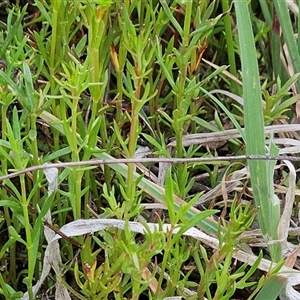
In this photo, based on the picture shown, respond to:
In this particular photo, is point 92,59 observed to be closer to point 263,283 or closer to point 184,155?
point 184,155

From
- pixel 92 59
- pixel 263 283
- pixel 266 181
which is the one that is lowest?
pixel 263 283

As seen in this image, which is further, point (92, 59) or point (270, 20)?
point (270, 20)

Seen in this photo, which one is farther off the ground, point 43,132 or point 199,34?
point 199,34

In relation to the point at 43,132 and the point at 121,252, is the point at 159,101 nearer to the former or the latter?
the point at 43,132

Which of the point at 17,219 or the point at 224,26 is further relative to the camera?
the point at 224,26

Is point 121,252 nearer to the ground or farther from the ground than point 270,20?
nearer to the ground

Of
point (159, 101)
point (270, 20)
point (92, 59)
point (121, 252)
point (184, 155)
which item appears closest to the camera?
point (121, 252)

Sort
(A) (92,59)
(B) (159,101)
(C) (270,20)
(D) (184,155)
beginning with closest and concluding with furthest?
(A) (92,59)
(D) (184,155)
(B) (159,101)
(C) (270,20)

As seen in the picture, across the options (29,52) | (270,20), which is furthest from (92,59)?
(270,20)

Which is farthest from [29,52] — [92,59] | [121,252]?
[121,252]
